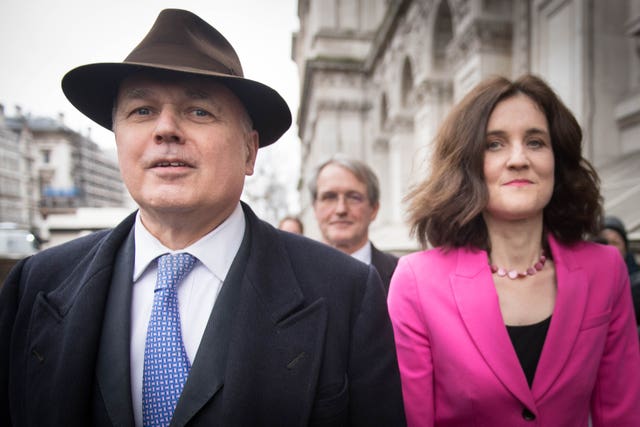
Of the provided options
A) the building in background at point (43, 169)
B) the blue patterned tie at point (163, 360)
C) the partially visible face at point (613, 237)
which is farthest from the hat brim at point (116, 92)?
the building in background at point (43, 169)

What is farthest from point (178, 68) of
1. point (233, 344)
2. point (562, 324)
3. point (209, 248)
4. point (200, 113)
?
point (562, 324)

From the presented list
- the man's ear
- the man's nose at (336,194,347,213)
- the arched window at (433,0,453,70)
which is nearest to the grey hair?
the man's nose at (336,194,347,213)

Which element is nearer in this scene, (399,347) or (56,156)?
(399,347)

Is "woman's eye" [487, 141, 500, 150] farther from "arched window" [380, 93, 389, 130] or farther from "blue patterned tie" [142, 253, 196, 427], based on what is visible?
"arched window" [380, 93, 389, 130]

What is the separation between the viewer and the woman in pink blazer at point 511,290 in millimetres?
1704

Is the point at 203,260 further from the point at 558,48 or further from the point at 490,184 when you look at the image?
the point at 558,48

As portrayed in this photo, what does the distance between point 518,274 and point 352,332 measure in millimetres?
906

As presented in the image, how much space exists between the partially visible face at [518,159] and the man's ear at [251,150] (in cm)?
100

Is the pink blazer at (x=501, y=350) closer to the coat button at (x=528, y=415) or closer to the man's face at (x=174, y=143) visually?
the coat button at (x=528, y=415)

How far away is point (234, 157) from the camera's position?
1481mm

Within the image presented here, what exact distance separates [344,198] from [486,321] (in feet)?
5.84

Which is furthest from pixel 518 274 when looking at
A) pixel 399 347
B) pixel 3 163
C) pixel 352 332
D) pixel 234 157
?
pixel 3 163

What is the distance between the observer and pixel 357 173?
133 inches

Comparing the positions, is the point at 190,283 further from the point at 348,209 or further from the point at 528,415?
the point at 348,209
